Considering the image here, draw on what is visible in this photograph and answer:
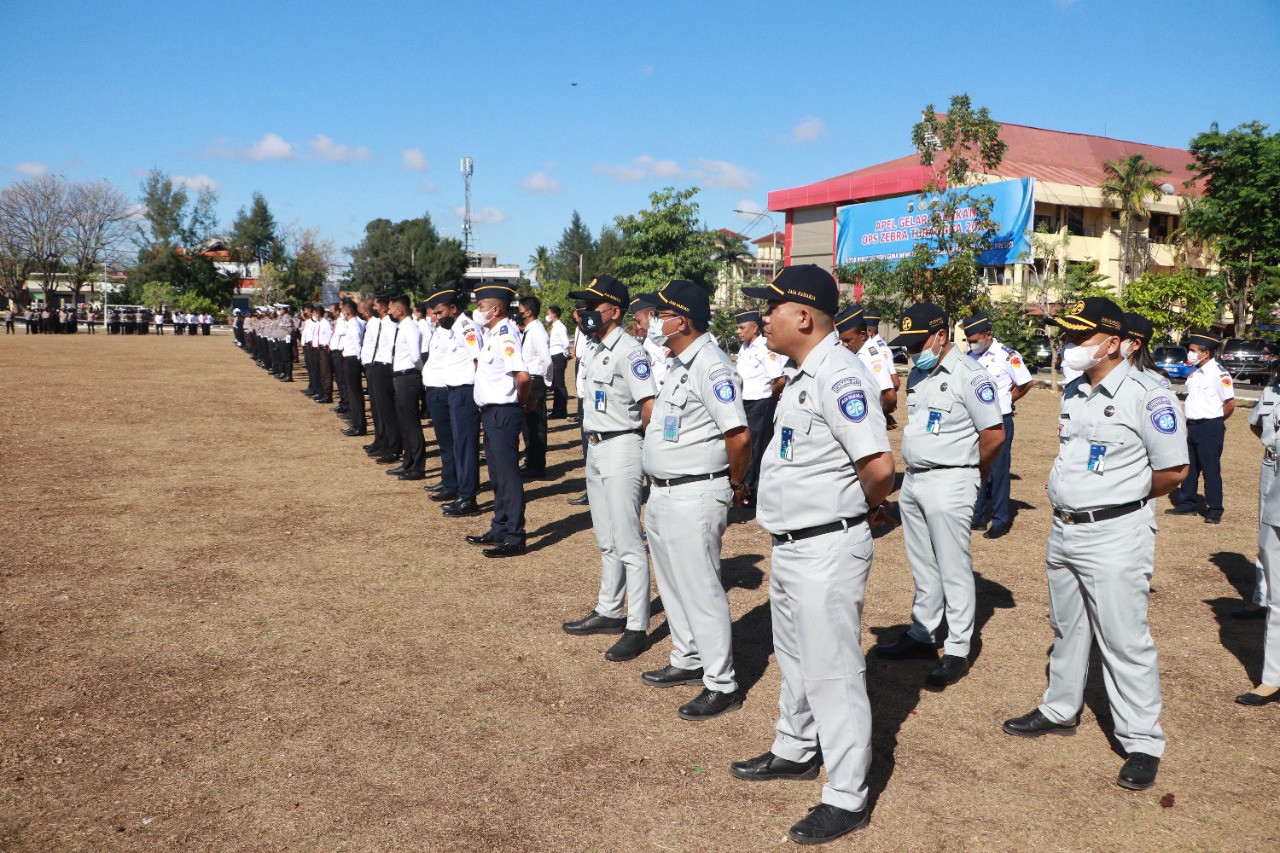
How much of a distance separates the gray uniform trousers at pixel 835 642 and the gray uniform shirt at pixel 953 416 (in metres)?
1.89

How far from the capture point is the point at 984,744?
14.1ft

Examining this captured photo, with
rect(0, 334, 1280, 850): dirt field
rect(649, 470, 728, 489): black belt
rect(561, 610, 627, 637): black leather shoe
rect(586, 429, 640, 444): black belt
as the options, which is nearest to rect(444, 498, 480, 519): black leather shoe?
rect(0, 334, 1280, 850): dirt field

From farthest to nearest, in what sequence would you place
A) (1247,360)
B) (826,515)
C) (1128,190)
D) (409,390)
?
1. (1128,190)
2. (1247,360)
3. (409,390)
4. (826,515)

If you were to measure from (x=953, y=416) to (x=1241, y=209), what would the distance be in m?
41.9

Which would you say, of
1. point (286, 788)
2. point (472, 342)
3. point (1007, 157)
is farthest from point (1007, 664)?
point (1007, 157)

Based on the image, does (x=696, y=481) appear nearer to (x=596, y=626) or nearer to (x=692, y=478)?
(x=692, y=478)

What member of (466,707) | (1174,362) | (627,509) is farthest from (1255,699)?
(1174,362)

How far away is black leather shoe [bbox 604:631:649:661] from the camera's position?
17.2 ft

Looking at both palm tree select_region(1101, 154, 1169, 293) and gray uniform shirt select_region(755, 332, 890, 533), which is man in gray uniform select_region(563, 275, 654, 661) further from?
palm tree select_region(1101, 154, 1169, 293)

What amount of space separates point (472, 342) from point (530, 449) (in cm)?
261

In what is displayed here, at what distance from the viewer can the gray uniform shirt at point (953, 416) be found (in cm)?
511

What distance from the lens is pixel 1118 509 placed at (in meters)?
3.94

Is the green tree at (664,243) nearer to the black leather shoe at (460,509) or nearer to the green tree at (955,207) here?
the green tree at (955,207)

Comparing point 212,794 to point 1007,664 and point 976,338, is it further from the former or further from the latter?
point 976,338
